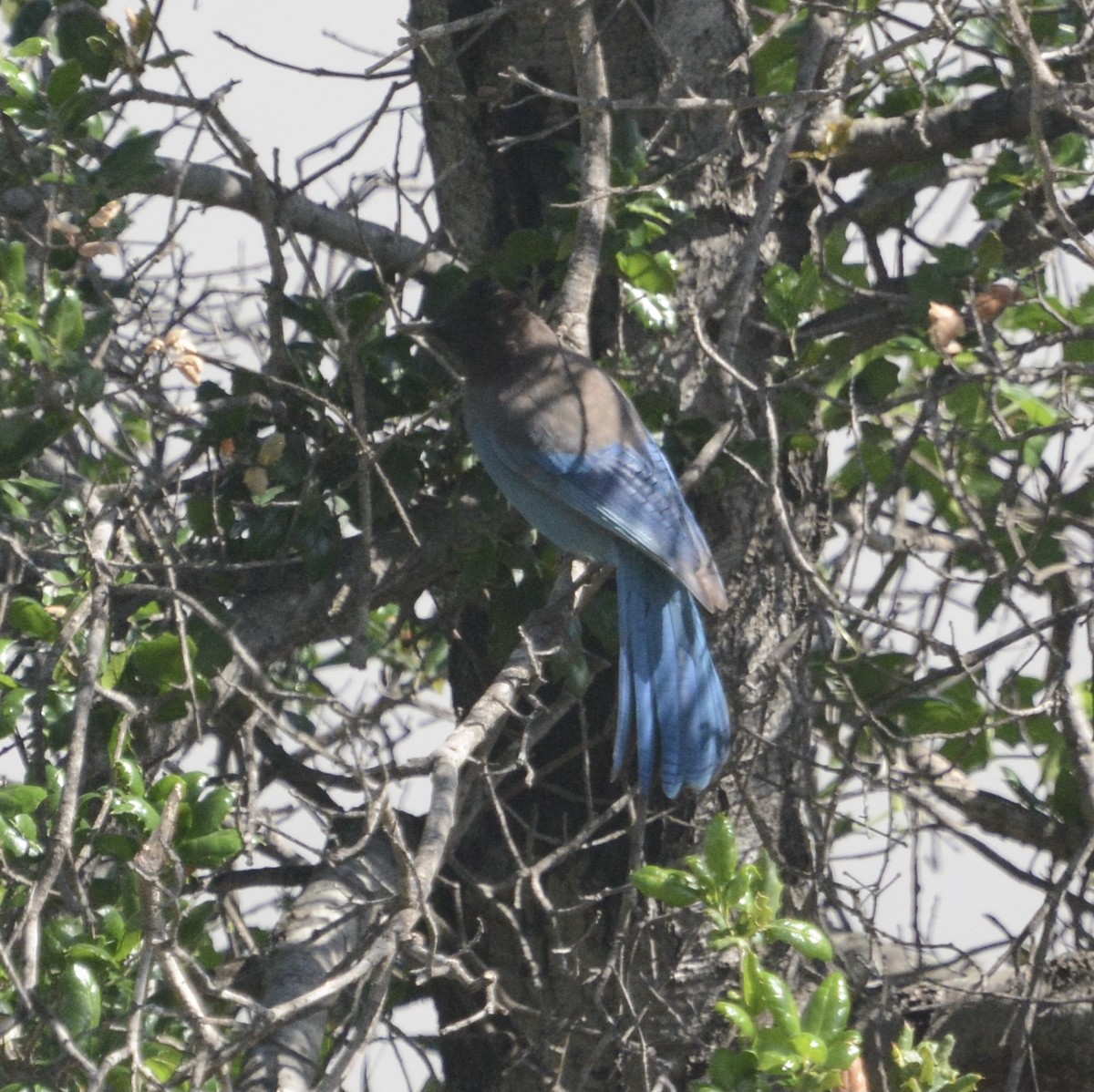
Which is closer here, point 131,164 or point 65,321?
point 65,321

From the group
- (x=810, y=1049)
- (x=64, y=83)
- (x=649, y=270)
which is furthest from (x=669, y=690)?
(x=64, y=83)

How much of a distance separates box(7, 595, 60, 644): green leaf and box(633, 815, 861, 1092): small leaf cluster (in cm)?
114

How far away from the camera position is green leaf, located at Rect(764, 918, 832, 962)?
2186 mm

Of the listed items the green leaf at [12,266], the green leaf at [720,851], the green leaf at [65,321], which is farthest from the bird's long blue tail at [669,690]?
the green leaf at [12,266]

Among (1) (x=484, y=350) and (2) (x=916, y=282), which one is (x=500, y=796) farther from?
(2) (x=916, y=282)

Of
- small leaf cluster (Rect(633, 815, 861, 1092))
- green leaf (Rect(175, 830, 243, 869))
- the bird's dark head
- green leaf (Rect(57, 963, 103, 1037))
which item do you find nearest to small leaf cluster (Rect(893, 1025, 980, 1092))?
small leaf cluster (Rect(633, 815, 861, 1092))

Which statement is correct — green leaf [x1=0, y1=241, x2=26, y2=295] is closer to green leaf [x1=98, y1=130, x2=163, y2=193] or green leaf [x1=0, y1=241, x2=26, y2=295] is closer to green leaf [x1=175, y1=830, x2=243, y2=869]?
green leaf [x1=98, y1=130, x2=163, y2=193]

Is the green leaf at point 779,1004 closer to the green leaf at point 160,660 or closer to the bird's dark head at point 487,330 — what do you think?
the green leaf at point 160,660

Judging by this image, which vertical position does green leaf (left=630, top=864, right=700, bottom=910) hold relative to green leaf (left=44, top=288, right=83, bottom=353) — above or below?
below

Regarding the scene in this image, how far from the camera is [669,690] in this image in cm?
321

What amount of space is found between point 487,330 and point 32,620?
4.28 feet

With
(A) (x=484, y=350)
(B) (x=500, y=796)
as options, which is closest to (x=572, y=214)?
(A) (x=484, y=350)

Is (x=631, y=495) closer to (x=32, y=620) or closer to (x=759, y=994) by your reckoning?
(x=32, y=620)

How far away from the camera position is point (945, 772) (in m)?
3.03
